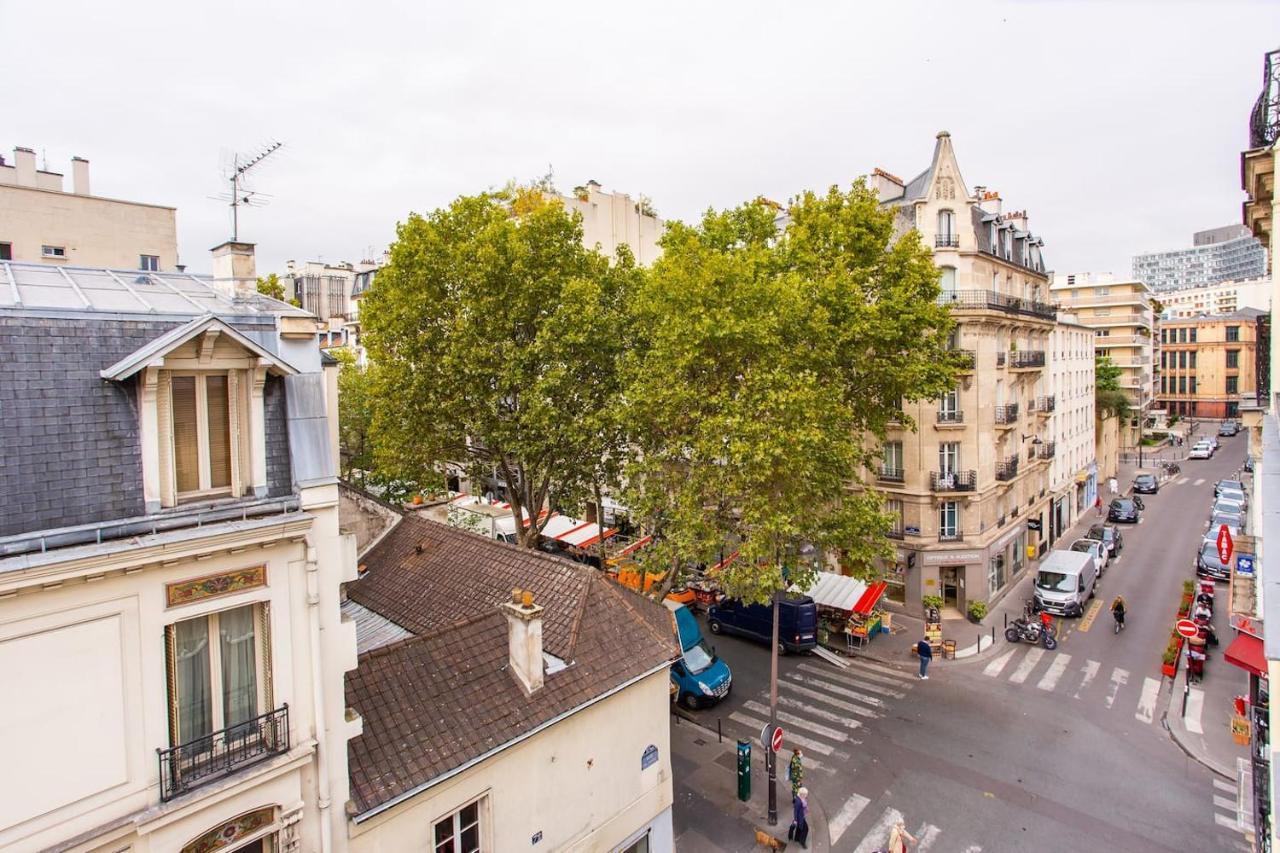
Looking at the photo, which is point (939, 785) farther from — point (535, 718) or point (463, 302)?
point (463, 302)

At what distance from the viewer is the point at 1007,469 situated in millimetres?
30297

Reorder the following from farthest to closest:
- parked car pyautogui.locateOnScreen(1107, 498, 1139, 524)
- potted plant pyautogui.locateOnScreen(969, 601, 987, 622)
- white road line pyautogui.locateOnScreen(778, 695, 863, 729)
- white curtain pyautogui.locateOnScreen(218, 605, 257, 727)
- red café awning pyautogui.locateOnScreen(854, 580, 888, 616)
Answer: parked car pyautogui.locateOnScreen(1107, 498, 1139, 524) → potted plant pyautogui.locateOnScreen(969, 601, 987, 622) → red café awning pyautogui.locateOnScreen(854, 580, 888, 616) → white road line pyautogui.locateOnScreen(778, 695, 863, 729) → white curtain pyautogui.locateOnScreen(218, 605, 257, 727)

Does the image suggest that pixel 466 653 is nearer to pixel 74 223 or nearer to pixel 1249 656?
pixel 1249 656

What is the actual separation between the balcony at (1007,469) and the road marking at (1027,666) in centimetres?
755

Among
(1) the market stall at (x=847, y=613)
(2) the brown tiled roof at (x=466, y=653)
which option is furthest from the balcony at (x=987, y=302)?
(2) the brown tiled roof at (x=466, y=653)

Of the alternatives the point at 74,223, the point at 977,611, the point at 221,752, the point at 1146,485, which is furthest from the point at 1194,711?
the point at 74,223

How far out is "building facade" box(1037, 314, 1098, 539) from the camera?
1561 inches

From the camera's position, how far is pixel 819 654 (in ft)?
80.9

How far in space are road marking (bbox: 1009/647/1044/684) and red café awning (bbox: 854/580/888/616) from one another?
4.82 meters

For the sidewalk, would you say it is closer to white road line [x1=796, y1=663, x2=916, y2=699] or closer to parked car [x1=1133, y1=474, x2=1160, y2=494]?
white road line [x1=796, y1=663, x2=916, y2=699]

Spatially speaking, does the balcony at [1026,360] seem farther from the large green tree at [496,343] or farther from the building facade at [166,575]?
the building facade at [166,575]

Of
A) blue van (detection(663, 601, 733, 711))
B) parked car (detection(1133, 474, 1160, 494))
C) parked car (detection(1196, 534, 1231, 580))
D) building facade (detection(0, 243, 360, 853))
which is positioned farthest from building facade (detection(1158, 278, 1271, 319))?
building facade (detection(0, 243, 360, 853))

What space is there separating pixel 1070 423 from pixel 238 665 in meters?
47.3

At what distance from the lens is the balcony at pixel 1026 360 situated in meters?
30.9
